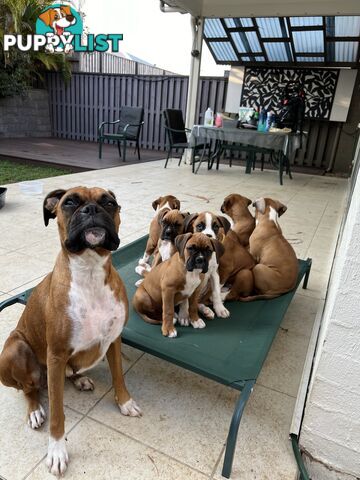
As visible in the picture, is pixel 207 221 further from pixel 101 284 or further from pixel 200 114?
pixel 200 114

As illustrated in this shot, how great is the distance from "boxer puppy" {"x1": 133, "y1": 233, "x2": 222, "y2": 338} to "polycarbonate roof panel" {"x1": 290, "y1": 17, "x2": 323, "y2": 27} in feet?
30.5

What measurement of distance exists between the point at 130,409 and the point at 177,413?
25cm

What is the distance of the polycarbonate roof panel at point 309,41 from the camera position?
9484mm

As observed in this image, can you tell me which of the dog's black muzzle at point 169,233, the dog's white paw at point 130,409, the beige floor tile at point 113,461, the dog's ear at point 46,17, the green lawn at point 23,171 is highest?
the dog's ear at point 46,17

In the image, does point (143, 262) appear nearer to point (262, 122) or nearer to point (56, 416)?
point (56, 416)

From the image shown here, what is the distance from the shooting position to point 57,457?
1.53m

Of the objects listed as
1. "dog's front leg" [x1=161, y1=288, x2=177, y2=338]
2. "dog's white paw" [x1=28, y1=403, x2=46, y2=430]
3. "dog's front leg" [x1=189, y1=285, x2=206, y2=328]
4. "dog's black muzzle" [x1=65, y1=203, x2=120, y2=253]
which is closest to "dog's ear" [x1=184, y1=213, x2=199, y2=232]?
"dog's front leg" [x1=189, y1=285, x2=206, y2=328]

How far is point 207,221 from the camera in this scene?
7.63 ft

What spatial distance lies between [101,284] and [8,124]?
1403 cm

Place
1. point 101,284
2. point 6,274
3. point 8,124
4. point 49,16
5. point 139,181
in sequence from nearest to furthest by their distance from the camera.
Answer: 1. point 101,284
2. point 6,274
3. point 139,181
4. point 49,16
5. point 8,124

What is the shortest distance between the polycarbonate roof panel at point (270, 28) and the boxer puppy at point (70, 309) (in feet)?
32.7

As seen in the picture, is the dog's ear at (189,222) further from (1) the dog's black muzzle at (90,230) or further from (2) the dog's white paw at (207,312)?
(1) the dog's black muzzle at (90,230)

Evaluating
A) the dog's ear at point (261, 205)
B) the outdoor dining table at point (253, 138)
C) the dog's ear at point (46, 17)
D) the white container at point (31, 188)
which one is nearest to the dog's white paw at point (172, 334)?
the dog's ear at point (261, 205)

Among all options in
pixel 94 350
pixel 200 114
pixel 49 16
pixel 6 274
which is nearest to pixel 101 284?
pixel 94 350
